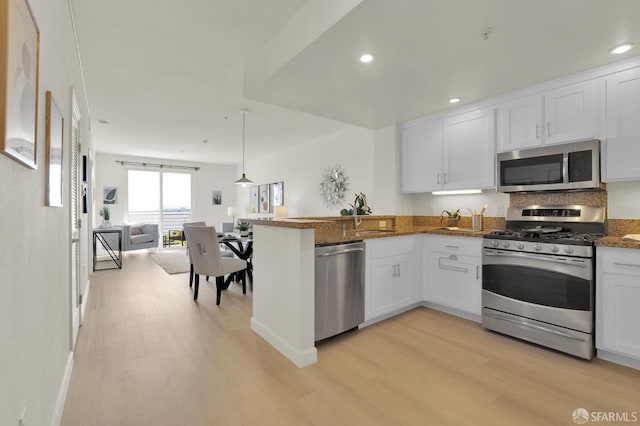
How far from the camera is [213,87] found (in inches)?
141

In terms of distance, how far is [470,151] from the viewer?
3.23 m

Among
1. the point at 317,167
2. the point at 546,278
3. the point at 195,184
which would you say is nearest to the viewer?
the point at 546,278

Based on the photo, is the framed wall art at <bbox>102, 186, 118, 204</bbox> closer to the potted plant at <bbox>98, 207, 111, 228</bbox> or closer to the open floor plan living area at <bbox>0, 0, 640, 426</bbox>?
the potted plant at <bbox>98, 207, 111, 228</bbox>

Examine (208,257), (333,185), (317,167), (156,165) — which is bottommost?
(208,257)

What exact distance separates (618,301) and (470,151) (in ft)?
5.86

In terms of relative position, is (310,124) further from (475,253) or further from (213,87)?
(475,253)

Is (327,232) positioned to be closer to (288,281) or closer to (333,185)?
(288,281)

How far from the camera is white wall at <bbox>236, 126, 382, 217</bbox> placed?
5023 mm

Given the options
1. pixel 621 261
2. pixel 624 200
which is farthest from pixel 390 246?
pixel 624 200

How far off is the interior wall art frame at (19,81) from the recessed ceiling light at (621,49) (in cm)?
334

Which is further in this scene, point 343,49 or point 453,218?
point 453,218

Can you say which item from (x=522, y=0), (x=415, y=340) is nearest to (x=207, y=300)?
(x=415, y=340)

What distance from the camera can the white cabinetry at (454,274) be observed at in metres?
2.93

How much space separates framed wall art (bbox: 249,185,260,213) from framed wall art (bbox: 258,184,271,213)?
0.18m
